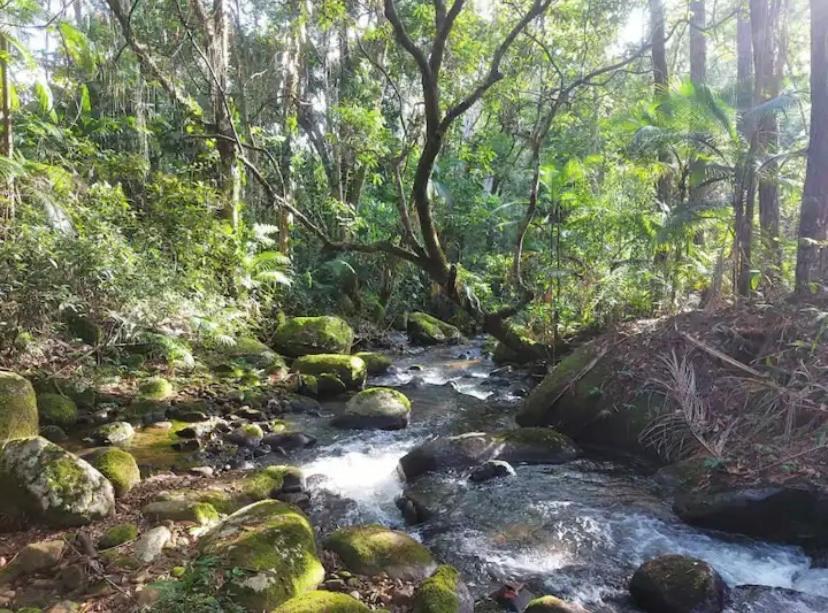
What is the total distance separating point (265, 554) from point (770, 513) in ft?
13.5

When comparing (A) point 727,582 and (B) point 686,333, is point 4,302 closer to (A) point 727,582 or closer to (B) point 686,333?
(A) point 727,582

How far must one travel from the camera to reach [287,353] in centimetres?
1177

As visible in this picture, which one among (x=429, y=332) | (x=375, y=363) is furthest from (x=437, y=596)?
(x=429, y=332)

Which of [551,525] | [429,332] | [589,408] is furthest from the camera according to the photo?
[429,332]

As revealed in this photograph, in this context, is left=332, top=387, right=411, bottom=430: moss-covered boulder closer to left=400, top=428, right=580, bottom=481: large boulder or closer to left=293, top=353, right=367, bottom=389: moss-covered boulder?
left=400, top=428, right=580, bottom=481: large boulder

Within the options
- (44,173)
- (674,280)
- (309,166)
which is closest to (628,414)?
(674,280)

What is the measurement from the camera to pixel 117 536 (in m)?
4.10

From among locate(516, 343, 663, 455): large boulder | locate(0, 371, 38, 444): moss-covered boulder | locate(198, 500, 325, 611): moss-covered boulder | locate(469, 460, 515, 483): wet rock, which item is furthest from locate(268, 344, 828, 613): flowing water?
locate(0, 371, 38, 444): moss-covered boulder

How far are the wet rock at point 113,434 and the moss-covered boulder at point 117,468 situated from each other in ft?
3.41

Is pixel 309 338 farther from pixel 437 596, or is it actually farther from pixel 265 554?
pixel 437 596

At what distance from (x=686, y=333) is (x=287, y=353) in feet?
24.3

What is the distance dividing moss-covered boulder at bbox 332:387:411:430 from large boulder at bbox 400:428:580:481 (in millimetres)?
1370

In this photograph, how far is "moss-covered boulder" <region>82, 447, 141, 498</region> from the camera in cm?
501

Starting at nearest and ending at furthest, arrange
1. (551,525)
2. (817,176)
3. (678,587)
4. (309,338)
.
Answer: (678,587)
(551,525)
(817,176)
(309,338)
